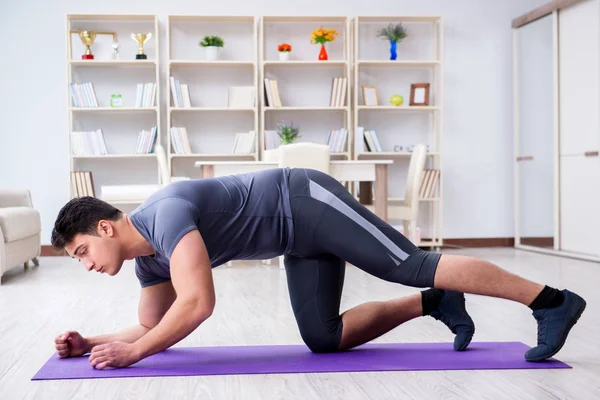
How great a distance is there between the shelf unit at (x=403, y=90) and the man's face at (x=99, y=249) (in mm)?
4966

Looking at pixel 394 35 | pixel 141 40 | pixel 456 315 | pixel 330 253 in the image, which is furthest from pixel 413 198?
pixel 330 253

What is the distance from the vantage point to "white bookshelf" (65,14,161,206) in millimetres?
6457

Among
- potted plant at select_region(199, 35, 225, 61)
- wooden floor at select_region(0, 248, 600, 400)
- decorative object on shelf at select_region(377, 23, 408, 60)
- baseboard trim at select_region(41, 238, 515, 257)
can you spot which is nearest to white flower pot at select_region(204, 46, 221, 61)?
potted plant at select_region(199, 35, 225, 61)

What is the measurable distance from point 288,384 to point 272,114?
4.96 m

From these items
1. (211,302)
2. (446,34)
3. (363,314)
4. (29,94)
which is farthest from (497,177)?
(211,302)

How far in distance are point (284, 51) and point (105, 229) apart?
479 cm

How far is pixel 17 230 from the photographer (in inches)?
183

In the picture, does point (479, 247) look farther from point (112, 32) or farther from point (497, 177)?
point (112, 32)

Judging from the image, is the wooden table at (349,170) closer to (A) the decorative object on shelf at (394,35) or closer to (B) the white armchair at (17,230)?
(B) the white armchair at (17,230)

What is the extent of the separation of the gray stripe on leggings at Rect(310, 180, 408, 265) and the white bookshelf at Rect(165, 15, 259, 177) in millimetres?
4581

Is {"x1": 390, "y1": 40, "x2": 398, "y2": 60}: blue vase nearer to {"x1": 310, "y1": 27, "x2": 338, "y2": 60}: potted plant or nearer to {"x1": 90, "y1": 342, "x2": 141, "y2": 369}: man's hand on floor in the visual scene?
{"x1": 310, "y1": 27, "x2": 338, "y2": 60}: potted plant

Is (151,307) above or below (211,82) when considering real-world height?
below

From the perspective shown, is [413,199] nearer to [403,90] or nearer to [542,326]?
[403,90]

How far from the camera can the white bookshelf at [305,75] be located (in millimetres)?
6652
